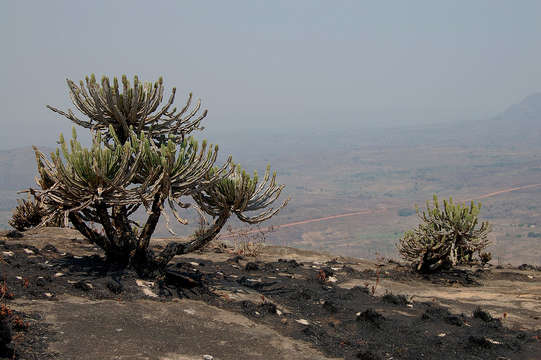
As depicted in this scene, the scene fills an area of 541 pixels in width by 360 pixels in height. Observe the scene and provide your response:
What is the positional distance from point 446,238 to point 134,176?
830 centimetres

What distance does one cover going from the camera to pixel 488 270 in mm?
14008

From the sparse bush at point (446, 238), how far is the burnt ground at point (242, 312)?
79 cm

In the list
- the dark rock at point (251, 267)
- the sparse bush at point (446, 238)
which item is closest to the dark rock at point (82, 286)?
the dark rock at point (251, 267)

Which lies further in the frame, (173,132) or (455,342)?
(173,132)

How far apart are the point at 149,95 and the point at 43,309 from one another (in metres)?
4.12

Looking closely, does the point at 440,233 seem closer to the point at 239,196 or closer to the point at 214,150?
the point at 239,196

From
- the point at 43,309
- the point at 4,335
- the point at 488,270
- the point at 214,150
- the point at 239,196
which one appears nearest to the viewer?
the point at 4,335

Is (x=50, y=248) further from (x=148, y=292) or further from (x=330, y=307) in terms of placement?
(x=330, y=307)

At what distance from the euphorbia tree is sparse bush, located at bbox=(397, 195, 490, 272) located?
5312 mm

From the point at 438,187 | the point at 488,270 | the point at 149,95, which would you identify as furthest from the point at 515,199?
the point at 149,95

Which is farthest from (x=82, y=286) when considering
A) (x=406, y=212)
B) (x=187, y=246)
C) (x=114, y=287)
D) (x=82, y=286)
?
(x=406, y=212)

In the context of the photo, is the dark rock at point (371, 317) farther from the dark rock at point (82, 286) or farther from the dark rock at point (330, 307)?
the dark rock at point (82, 286)

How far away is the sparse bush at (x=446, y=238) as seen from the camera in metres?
12.0

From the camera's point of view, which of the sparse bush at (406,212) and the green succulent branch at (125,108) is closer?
the green succulent branch at (125,108)
